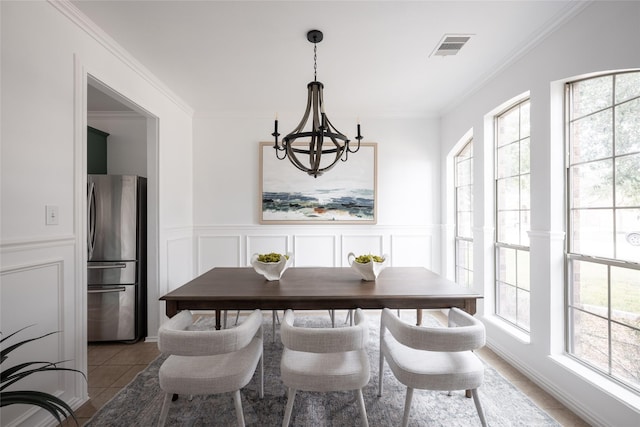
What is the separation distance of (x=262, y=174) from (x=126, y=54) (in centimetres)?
194

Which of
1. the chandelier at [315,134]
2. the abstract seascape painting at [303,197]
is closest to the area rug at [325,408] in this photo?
the chandelier at [315,134]

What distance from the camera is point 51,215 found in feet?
6.15

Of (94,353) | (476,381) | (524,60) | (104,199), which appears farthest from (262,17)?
(94,353)

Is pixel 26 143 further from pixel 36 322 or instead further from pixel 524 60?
pixel 524 60

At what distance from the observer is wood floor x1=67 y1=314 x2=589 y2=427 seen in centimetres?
199

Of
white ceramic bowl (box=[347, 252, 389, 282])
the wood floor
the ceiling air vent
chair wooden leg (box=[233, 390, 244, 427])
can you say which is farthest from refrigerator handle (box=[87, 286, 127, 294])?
the ceiling air vent

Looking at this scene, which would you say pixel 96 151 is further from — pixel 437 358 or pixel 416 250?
pixel 416 250

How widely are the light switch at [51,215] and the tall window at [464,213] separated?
3.88m

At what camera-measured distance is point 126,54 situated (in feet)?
8.44

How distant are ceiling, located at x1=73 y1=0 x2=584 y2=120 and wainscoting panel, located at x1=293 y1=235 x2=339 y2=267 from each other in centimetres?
182

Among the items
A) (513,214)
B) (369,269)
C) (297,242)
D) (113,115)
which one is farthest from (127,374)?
(513,214)

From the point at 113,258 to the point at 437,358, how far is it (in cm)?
307

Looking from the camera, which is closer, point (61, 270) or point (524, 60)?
point (61, 270)

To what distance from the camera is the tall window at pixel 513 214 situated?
2.68 metres
